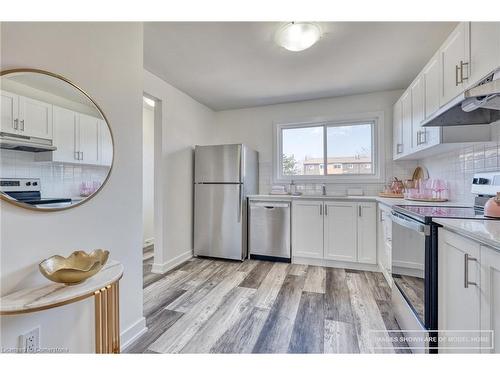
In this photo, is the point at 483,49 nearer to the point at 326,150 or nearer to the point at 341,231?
the point at 341,231

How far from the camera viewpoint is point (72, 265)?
1.13 meters

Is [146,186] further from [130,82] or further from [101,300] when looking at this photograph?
[101,300]

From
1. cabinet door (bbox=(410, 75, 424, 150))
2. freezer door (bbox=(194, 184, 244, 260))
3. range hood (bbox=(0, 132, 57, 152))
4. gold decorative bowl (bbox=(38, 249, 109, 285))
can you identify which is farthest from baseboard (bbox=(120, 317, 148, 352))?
cabinet door (bbox=(410, 75, 424, 150))

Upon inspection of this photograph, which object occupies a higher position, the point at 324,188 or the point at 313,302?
the point at 324,188

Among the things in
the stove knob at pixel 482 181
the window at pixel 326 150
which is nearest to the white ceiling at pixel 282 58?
the window at pixel 326 150

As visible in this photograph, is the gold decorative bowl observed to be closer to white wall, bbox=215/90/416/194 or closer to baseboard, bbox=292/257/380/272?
baseboard, bbox=292/257/380/272

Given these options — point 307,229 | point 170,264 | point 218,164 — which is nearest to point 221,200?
point 218,164

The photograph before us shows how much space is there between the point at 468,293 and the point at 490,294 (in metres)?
0.14

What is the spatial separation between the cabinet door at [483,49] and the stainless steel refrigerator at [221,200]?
7.61 ft

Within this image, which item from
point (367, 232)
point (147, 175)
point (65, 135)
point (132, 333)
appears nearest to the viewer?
point (65, 135)

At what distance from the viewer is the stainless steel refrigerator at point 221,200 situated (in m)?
3.15

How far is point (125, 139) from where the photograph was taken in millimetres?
1514
